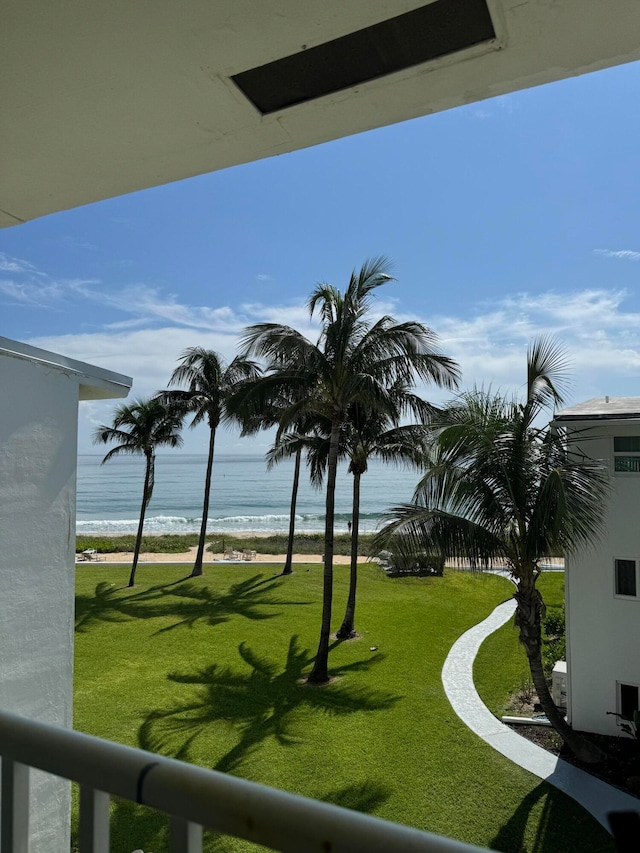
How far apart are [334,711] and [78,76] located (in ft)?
39.0

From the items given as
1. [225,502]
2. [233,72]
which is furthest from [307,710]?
[225,502]

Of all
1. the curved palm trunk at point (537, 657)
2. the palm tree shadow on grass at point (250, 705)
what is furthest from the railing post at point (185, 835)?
the curved palm trunk at point (537, 657)

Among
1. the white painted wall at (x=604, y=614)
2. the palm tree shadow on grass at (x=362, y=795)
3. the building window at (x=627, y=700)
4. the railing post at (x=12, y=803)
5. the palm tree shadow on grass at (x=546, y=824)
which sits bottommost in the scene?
the palm tree shadow on grass at (x=546, y=824)

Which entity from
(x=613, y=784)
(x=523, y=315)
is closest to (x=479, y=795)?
(x=613, y=784)

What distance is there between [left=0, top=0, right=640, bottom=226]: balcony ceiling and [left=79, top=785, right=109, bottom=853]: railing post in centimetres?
141

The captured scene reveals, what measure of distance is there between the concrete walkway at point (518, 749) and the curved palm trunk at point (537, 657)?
0.39 m

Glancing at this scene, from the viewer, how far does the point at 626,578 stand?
34.7 ft

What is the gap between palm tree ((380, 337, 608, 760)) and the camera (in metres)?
9.15

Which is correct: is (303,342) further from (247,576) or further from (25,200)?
(247,576)

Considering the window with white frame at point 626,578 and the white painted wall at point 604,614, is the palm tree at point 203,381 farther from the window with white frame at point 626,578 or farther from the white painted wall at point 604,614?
the window with white frame at point 626,578

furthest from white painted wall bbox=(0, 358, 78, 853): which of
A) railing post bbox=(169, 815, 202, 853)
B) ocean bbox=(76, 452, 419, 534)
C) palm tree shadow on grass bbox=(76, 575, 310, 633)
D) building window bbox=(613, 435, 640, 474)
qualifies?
ocean bbox=(76, 452, 419, 534)

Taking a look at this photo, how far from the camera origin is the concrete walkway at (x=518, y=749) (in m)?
8.45

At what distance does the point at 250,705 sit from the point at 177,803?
39.2 ft

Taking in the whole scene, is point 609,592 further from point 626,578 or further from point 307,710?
point 307,710
